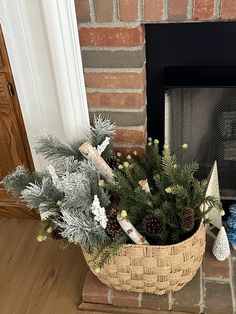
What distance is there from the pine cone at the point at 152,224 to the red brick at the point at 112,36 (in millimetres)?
505

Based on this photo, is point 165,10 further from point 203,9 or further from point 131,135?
point 131,135

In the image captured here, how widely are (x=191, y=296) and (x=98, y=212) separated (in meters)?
0.48

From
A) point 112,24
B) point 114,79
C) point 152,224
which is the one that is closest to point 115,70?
point 114,79

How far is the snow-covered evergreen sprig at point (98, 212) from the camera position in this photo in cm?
107

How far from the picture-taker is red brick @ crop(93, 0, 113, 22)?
3.65 ft

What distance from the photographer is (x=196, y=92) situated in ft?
4.45

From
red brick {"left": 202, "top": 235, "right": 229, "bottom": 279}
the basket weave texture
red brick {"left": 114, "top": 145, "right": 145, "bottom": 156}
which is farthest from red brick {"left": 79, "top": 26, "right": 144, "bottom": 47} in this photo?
red brick {"left": 202, "top": 235, "right": 229, "bottom": 279}

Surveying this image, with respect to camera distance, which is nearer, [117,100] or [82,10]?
[82,10]

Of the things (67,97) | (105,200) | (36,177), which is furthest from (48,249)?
(67,97)

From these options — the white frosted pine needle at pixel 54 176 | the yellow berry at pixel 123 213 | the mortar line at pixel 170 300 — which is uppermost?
the white frosted pine needle at pixel 54 176

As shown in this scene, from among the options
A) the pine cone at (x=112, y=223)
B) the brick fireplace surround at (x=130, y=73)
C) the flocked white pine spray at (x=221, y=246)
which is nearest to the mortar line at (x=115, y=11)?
the brick fireplace surround at (x=130, y=73)

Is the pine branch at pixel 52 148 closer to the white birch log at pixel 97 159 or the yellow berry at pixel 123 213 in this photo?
the white birch log at pixel 97 159

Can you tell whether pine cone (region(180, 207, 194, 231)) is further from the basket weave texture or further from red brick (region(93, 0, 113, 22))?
red brick (region(93, 0, 113, 22))

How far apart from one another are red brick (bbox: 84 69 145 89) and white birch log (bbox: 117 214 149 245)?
1.35 ft
